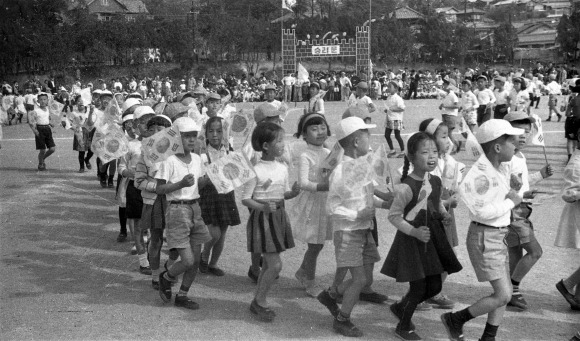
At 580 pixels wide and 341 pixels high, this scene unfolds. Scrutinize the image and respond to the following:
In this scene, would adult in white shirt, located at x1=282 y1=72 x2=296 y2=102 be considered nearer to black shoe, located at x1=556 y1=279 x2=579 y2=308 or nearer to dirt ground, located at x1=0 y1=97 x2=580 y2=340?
dirt ground, located at x1=0 y1=97 x2=580 y2=340

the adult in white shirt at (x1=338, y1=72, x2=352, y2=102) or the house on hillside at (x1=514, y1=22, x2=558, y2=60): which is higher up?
the house on hillside at (x1=514, y1=22, x2=558, y2=60)

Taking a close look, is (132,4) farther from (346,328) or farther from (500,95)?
(346,328)

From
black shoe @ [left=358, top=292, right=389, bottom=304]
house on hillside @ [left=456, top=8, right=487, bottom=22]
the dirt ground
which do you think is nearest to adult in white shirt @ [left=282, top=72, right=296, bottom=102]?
the dirt ground

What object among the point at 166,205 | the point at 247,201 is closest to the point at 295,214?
the point at 247,201

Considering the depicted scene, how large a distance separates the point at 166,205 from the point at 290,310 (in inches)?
56.8

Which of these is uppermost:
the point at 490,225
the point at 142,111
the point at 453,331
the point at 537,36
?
the point at 537,36

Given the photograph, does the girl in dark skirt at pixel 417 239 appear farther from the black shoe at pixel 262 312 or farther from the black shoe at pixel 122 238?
the black shoe at pixel 122 238

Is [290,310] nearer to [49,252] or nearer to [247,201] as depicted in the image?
[247,201]

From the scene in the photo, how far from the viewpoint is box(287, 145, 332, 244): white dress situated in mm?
6156

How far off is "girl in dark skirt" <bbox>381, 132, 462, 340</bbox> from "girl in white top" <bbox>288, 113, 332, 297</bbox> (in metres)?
1.10

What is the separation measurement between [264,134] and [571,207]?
2625 mm

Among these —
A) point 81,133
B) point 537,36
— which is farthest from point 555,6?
point 81,133

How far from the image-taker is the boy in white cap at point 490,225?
4961 mm

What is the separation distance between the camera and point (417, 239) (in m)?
5.11
